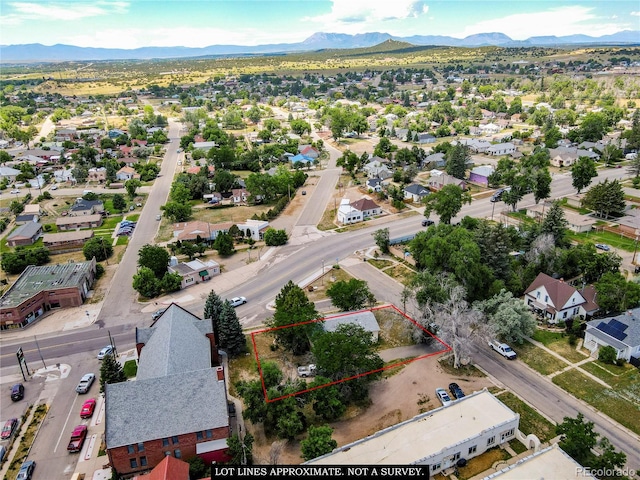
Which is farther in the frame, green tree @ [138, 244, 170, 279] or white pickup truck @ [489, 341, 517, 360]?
green tree @ [138, 244, 170, 279]

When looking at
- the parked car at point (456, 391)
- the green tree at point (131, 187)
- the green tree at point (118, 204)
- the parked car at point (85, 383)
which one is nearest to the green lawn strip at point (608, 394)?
the parked car at point (456, 391)

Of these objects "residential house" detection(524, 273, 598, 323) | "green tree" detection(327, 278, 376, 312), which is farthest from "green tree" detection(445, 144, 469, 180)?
"green tree" detection(327, 278, 376, 312)

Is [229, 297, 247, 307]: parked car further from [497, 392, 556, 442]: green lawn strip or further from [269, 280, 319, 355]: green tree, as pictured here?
[497, 392, 556, 442]: green lawn strip

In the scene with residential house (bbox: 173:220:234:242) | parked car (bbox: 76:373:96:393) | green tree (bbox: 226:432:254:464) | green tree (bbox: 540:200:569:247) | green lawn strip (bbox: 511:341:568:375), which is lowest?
green lawn strip (bbox: 511:341:568:375)

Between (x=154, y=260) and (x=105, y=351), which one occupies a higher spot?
(x=154, y=260)

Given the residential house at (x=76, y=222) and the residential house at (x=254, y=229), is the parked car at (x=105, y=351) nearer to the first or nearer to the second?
the residential house at (x=254, y=229)

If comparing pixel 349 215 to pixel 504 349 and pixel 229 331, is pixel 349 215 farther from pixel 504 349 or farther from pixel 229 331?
pixel 504 349

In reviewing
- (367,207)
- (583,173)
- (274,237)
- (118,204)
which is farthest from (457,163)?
(118,204)
